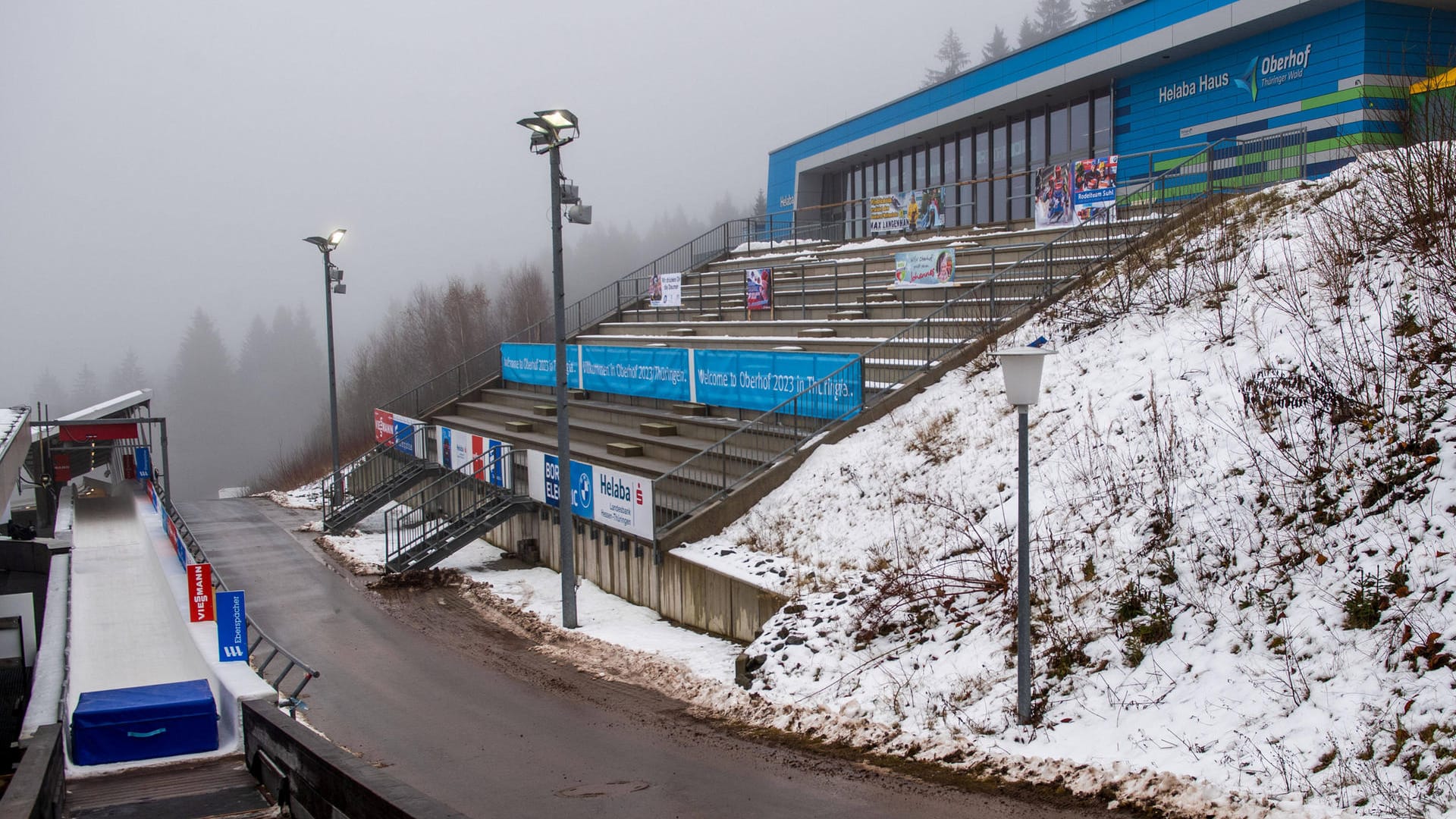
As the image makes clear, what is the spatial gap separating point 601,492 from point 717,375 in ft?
13.3

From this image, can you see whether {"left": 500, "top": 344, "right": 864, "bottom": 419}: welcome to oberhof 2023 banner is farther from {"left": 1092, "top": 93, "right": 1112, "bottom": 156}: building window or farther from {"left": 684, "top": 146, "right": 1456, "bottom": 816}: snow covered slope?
{"left": 1092, "top": 93, "right": 1112, "bottom": 156}: building window

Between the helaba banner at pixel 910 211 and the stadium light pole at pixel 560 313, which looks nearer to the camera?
the stadium light pole at pixel 560 313

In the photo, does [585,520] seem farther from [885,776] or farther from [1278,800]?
[1278,800]

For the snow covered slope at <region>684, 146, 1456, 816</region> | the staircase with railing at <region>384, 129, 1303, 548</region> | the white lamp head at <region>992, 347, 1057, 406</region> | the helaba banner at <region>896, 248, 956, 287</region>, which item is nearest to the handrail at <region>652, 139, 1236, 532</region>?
the staircase with railing at <region>384, 129, 1303, 548</region>

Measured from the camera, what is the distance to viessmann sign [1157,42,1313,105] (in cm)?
2205

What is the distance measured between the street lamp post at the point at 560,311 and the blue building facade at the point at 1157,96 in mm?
→ 11444

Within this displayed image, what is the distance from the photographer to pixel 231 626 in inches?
435

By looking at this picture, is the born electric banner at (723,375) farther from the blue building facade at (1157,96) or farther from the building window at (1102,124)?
the building window at (1102,124)

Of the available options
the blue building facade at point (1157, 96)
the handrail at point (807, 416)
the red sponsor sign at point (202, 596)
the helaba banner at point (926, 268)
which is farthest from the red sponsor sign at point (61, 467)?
the blue building facade at point (1157, 96)

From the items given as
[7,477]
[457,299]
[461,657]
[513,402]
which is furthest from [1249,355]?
[457,299]

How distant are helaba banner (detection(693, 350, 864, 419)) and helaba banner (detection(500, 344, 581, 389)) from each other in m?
7.49

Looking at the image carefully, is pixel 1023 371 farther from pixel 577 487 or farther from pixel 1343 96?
pixel 1343 96

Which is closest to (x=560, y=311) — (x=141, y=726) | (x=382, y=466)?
(x=141, y=726)

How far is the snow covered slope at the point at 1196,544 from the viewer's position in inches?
275
